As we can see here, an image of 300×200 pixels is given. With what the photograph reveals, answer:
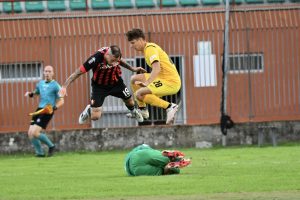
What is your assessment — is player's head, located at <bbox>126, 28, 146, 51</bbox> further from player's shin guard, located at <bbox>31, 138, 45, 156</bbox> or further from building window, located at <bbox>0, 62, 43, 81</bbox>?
building window, located at <bbox>0, 62, 43, 81</bbox>

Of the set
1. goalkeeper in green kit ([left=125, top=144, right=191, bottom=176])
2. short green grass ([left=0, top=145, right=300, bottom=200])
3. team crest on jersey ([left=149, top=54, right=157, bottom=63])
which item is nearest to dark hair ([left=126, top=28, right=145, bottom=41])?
team crest on jersey ([left=149, top=54, right=157, bottom=63])

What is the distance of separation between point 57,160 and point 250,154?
14.2 feet

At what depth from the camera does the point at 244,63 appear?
26.6m

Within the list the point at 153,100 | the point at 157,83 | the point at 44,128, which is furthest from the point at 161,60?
the point at 44,128

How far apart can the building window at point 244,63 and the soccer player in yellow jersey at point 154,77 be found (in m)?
7.78

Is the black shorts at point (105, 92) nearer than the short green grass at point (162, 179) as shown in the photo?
No

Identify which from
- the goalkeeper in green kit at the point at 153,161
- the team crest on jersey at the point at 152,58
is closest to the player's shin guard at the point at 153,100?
the team crest on jersey at the point at 152,58

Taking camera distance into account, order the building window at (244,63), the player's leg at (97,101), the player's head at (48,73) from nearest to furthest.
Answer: the player's leg at (97,101)
the player's head at (48,73)
the building window at (244,63)

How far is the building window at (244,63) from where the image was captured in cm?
2653

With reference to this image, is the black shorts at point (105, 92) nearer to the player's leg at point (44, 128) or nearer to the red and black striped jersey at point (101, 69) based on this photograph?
the red and black striped jersey at point (101, 69)

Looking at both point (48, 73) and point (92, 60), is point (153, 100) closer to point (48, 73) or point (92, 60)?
point (92, 60)

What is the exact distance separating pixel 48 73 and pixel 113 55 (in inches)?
245

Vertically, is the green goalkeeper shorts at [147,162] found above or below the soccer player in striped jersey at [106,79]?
below

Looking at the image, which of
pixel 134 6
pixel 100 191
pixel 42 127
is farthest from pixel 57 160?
pixel 134 6
